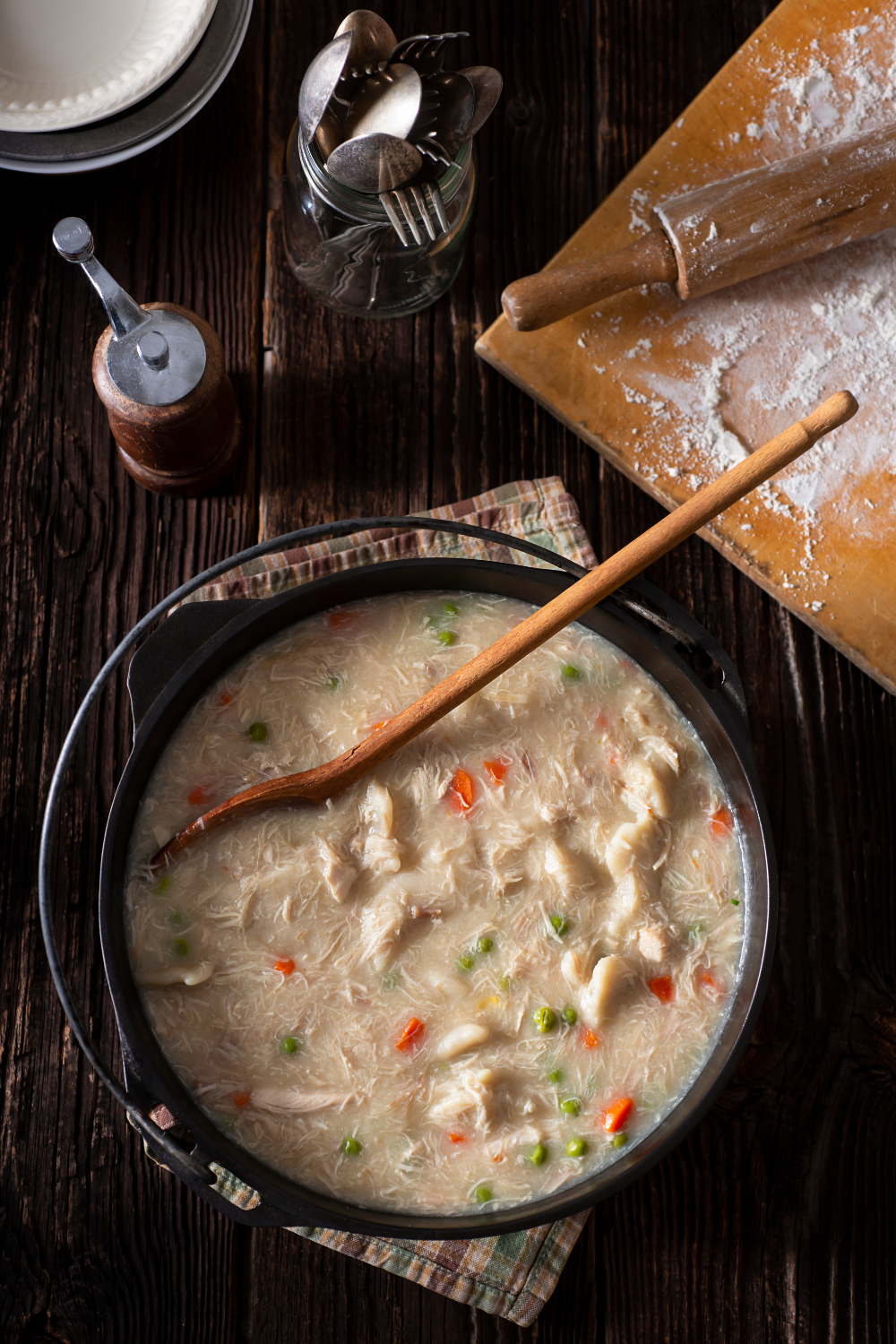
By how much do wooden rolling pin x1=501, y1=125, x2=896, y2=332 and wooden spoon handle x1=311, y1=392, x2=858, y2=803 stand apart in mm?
608

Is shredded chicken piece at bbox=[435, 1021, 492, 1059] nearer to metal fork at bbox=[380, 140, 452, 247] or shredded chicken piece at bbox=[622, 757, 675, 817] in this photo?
shredded chicken piece at bbox=[622, 757, 675, 817]

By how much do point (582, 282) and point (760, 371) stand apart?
0.47 m

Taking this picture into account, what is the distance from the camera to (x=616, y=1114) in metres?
1.80

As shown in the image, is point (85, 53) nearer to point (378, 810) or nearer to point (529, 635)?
point (529, 635)

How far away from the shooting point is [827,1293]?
2.11m

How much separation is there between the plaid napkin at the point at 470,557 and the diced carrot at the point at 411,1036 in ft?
1.28

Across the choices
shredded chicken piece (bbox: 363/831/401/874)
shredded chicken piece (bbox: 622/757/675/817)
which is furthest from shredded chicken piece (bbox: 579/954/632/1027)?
shredded chicken piece (bbox: 363/831/401/874)

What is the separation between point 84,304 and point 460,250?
863mm

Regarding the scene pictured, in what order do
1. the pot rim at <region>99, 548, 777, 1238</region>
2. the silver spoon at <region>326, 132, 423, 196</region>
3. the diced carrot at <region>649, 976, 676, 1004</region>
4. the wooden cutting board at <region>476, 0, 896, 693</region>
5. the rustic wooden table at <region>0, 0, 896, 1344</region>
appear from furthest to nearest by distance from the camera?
the wooden cutting board at <region>476, 0, 896, 693</region> < the rustic wooden table at <region>0, 0, 896, 1344</region> < the diced carrot at <region>649, 976, 676, 1004</region> < the silver spoon at <region>326, 132, 423, 196</region> < the pot rim at <region>99, 548, 777, 1238</region>

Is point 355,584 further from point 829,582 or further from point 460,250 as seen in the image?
point 829,582

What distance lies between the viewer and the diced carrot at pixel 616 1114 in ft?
5.89

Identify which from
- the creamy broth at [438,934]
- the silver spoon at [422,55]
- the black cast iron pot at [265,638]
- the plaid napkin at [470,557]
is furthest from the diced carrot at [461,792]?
the silver spoon at [422,55]

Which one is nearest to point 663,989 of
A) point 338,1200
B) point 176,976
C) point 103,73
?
point 338,1200

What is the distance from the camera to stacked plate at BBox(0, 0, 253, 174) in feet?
6.66
